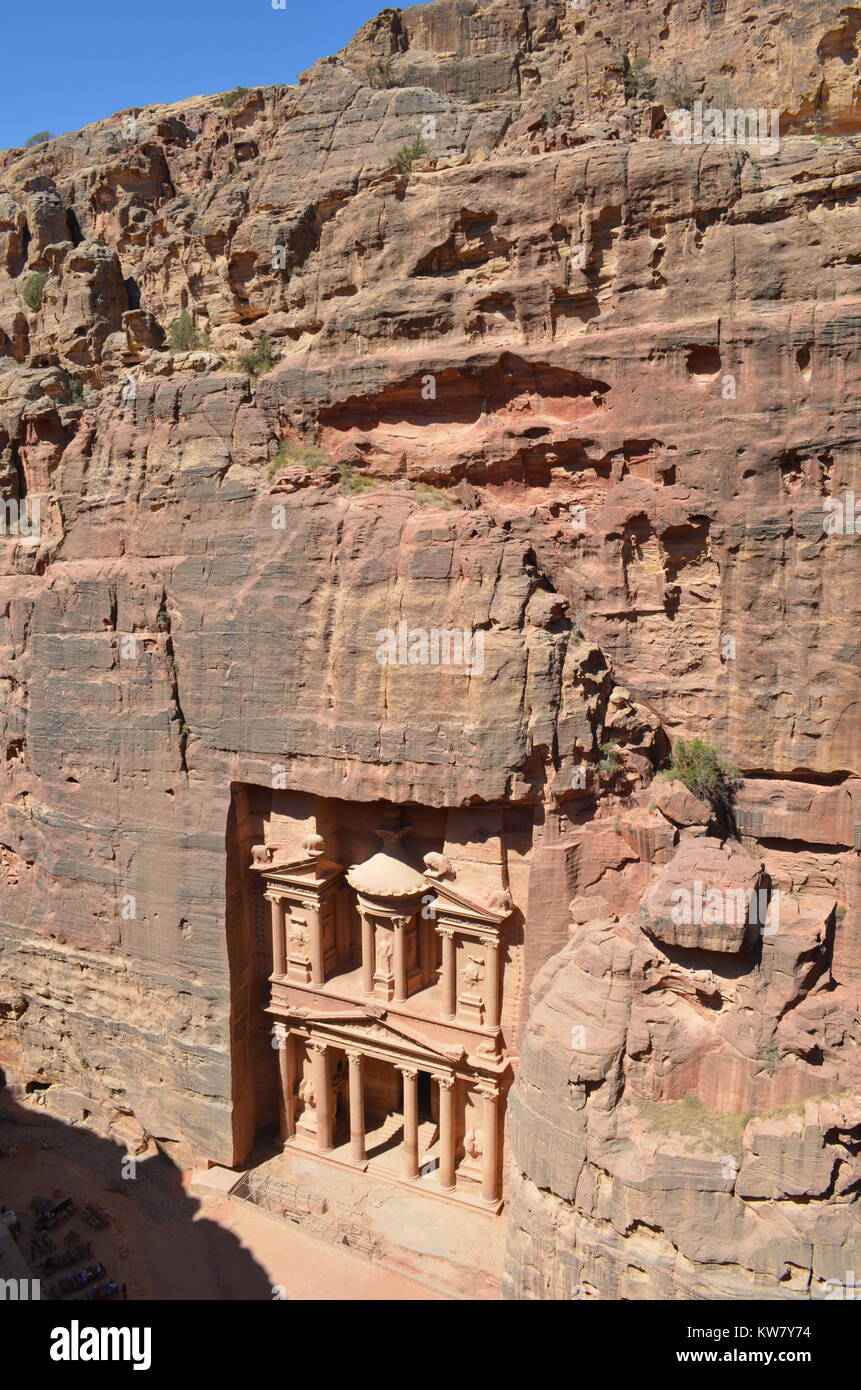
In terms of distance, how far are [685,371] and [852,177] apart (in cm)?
349

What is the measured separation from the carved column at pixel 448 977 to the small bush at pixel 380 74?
19.4 m

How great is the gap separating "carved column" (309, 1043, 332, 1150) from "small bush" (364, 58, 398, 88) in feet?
71.5

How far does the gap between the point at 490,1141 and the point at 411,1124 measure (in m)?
1.72

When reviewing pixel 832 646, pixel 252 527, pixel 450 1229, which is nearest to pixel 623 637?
pixel 832 646

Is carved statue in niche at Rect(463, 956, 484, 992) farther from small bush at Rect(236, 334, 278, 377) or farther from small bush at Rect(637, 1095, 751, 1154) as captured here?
small bush at Rect(236, 334, 278, 377)

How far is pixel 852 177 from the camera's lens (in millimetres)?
13219

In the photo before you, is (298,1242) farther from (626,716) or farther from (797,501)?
(797,501)

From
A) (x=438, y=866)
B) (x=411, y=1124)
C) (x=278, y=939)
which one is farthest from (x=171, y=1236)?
(x=438, y=866)

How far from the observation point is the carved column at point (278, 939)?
18.0 meters

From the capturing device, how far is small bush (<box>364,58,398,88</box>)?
825 inches

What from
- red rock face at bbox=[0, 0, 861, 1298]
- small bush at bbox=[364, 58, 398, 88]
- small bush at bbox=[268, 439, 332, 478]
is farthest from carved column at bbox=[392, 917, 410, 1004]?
small bush at bbox=[364, 58, 398, 88]

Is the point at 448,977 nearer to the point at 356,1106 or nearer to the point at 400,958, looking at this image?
the point at 400,958
